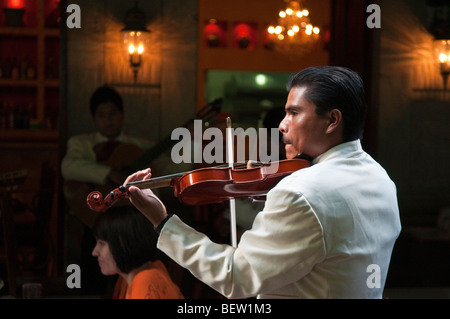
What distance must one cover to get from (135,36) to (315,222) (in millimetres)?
3201

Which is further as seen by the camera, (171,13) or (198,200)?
(171,13)

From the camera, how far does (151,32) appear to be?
447cm

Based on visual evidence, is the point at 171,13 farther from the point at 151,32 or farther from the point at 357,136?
the point at 357,136

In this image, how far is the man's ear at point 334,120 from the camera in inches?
62.1

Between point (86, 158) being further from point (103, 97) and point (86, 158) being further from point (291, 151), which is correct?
point (291, 151)

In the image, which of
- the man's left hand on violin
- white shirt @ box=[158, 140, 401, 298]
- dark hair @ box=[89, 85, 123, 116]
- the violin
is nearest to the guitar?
dark hair @ box=[89, 85, 123, 116]

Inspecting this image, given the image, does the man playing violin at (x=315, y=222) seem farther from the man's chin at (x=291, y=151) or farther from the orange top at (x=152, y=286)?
the orange top at (x=152, y=286)

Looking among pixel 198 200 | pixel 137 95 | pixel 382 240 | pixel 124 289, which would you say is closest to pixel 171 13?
pixel 137 95

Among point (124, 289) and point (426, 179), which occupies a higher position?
point (426, 179)

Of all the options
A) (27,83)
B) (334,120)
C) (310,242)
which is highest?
(27,83)

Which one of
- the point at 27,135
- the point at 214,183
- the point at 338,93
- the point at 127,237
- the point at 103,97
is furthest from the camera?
the point at 27,135

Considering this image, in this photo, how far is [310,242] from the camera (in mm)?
1448

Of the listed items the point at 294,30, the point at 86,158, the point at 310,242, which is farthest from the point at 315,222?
A: the point at 294,30
